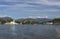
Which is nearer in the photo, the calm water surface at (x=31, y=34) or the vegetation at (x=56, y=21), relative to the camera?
the calm water surface at (x=31, y=34)

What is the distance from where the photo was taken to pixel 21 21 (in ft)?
615

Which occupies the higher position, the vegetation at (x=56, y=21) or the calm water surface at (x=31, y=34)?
the calm water surface at (x=31, y=34)

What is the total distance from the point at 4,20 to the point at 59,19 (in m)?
50.2

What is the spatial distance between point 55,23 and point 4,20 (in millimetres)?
45858

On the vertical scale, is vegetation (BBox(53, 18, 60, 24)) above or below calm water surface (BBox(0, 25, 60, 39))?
below

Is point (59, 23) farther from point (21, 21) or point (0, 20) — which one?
point (0, 20)

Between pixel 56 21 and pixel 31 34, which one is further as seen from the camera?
pixel 56 21

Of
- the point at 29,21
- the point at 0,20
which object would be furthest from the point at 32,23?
the point at 0,20

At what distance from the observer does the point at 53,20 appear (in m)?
176

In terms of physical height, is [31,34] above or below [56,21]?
above

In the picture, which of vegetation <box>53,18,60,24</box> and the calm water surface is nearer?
the calm water surface

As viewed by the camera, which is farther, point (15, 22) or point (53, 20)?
point (15, 22)

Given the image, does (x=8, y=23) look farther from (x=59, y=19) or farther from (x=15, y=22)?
(x=59, y=19)

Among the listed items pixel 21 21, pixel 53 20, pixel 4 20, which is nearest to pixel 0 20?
pixel 4 20
